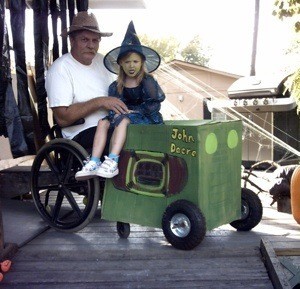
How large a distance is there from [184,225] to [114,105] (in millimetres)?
795

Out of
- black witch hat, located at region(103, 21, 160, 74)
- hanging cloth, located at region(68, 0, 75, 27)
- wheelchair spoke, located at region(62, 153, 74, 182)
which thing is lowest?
wheelchair spoke, located at region(62, 153, 74, 182)

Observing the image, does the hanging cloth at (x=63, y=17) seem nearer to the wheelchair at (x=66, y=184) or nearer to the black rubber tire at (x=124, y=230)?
the wheelchair at (x=66, y=184)

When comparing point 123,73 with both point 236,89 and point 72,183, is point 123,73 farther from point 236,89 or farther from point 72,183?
point 236,89

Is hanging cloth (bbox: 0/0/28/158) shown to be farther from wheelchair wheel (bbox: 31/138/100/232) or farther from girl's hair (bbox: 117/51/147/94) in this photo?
girl's hair (bbox: 117/51/147/94)

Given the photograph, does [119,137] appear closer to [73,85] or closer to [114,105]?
[114,105]

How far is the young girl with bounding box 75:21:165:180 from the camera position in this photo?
2.69 meters

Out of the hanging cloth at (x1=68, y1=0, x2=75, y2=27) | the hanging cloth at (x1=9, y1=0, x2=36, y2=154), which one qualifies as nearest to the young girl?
the hanging cloth at (x1=9, y1=0, x2=36, y2=154)

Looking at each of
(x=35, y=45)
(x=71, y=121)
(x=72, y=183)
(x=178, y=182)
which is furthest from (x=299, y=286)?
(x=35, y=45)

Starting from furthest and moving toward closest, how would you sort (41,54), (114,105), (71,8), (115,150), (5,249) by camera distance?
(71,8)
(41,54)
(114,105)
(115,150)
(5,249)

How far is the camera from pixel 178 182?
2.54m

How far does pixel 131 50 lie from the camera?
2852 mm

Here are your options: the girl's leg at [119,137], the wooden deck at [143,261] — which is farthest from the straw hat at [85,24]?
the wooden deck at [143,261]

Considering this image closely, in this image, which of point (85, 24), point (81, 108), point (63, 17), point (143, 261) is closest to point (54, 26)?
point (63, 17)

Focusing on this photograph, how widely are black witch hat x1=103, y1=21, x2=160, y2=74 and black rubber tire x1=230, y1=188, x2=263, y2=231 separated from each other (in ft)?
3.08
